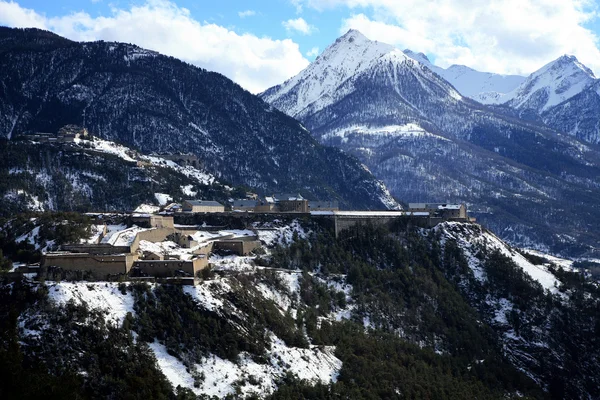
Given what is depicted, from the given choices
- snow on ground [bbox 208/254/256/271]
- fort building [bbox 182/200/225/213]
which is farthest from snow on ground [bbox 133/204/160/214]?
snow on ground [bbox 208/254/256/271]

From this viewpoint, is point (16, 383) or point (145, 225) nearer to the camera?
Answer: point (16, 383)

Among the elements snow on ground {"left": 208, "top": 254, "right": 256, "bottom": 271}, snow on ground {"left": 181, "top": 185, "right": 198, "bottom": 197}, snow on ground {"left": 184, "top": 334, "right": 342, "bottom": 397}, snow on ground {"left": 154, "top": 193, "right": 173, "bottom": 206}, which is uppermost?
snow on ground {"left": 181, "top": 185, "right": 198, "bottom": 197}

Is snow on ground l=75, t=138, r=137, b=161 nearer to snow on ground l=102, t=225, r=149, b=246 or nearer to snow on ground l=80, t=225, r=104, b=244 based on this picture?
snow on ground l=80, t=225, r=104, b=244

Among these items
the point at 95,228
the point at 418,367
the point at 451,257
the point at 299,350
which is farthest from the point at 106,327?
the point at 451,257

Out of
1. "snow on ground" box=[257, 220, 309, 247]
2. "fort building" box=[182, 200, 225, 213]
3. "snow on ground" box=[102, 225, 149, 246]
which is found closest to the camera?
"snow on ground" box=[102, 225, 149, 246]

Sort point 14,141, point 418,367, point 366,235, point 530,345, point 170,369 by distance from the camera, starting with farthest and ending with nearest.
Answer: point 14,141 < point 366,235 < point 530,345 < point 418,367 < point 170,369

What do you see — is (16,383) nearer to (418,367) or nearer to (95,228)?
(95,228)

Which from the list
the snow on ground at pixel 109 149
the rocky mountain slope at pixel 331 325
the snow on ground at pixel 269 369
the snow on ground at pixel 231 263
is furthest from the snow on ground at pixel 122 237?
the snow on ground at pixel 109 149
